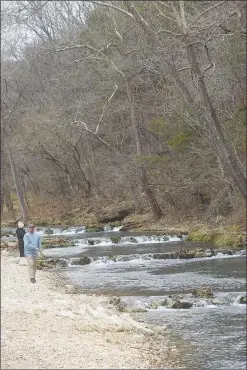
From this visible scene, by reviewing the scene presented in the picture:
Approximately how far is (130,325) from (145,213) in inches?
949

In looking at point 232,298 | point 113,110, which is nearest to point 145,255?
point 232,298

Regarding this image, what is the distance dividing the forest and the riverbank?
654cm

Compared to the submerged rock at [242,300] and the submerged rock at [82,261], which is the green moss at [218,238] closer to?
the submerged rock at [82,261]

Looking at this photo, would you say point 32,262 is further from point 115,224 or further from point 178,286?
point 115,224

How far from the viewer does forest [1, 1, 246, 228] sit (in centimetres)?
2336

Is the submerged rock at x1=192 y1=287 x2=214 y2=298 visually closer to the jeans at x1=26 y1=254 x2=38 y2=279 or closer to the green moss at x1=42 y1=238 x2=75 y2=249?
the jeans at x1=26 y1=254 x2=38 y2=279

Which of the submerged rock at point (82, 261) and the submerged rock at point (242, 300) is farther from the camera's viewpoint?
the submerged rock at point (82, 261)

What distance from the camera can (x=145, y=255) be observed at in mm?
22516

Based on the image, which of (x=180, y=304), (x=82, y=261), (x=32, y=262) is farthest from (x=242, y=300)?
(x=82, y=261)

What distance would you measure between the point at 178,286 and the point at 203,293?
1.53 metres

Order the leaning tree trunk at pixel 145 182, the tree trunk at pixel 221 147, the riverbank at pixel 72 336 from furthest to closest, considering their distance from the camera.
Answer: the leaning tree trunk at pixel 145 182
the riverbank at pixel 72 336
the tree trunk at pixel 221 147

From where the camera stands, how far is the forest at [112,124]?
23359mm

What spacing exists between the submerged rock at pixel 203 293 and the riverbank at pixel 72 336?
7.51 feet

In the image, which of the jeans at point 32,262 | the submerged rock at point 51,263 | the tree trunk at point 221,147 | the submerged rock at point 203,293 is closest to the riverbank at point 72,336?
the jeans at point 32,262
